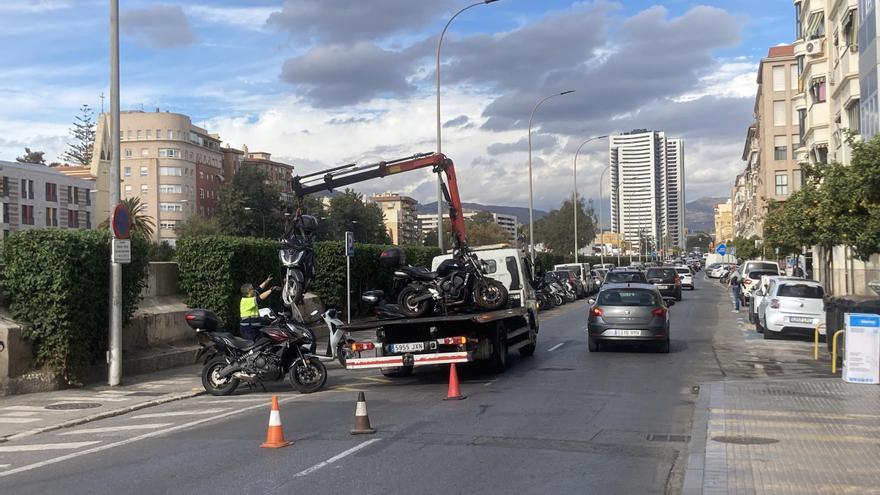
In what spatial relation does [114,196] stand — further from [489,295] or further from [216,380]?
[489,295]

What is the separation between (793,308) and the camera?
23016mm

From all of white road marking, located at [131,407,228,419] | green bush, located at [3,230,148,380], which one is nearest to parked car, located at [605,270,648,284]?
green bush, located at [3,230,148,380]

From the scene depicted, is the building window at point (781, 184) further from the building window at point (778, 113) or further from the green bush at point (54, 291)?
the green bush at point (54, 291)

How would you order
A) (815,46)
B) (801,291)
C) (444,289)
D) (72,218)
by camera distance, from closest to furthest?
(444,289)
(801,291)
(815,46)
(72,218)

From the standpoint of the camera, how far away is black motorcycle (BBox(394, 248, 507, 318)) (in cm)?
1514

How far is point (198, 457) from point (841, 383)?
10148 millimetres

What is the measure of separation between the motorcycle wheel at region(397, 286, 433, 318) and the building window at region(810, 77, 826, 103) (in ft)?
112

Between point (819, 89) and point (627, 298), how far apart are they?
93.3ft

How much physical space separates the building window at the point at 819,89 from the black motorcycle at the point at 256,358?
36.0 m

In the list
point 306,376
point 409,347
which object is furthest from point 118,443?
point 409,347

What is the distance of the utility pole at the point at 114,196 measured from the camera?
15031mm

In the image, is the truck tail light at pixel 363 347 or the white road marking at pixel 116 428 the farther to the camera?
the truck tail light at pixel 363 347

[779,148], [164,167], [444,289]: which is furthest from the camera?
[164,167]

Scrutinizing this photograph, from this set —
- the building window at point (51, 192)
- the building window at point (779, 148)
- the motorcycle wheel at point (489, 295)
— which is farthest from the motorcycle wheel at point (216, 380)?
the building window at point (51, 192)
